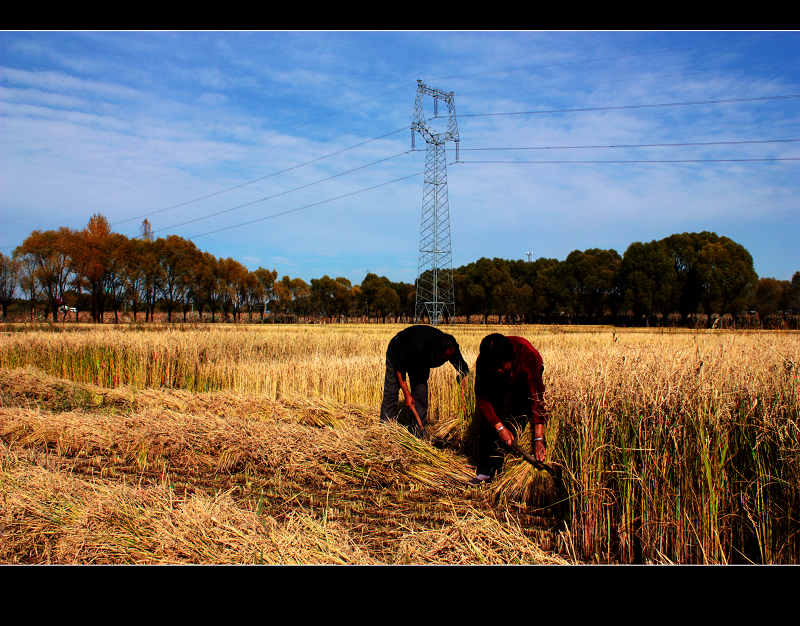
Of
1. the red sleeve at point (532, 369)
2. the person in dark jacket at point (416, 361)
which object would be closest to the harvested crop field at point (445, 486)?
the red sleeve at point (532, 369)

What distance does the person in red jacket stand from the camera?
13.4ft

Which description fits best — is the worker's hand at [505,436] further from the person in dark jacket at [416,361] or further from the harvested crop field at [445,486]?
the person in dark jacket at [416,361]

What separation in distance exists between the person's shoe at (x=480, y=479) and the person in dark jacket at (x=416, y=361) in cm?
122

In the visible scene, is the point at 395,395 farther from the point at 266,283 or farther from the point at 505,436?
the point at 266,283

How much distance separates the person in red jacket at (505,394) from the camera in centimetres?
408

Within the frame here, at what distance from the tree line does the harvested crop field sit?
986 inches

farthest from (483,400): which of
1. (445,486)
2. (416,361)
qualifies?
(416,361)

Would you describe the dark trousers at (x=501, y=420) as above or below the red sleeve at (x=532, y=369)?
below

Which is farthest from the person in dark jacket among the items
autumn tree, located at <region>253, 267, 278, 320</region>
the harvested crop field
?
autumn tree, located at <region>253, 267, 278, 320</region>

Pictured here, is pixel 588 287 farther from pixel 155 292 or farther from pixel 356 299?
pixel 155 292

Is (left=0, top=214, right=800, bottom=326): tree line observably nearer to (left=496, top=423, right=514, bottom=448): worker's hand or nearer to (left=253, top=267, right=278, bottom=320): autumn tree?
(left=253, top=267, right=278, bottom=320): autumn tree
